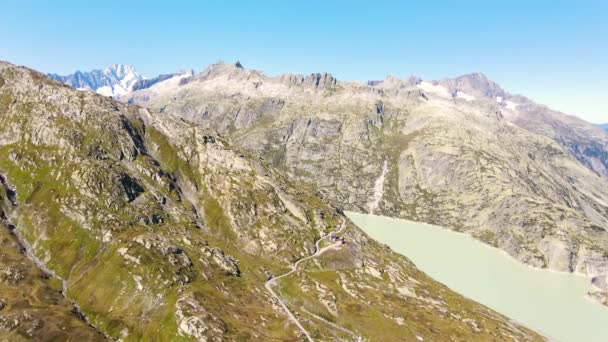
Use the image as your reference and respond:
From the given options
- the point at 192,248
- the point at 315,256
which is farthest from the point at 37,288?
the point at 315,256

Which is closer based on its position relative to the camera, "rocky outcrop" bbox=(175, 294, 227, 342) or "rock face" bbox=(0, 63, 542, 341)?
"rocky outcrop" bbox=(175, 294, 227, 342)

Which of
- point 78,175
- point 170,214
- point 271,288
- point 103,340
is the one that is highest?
point 78,175

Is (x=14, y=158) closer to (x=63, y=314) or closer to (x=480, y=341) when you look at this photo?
(x=63, y=314)

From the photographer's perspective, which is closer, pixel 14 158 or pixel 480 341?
pixel 480 341

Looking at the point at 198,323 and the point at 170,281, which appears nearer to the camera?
the point at 198,323

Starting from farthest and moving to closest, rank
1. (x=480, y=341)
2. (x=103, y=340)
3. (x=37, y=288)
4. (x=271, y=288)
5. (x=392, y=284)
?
(x=392, y=284) → (x=271, y=288) → (x=480, y=341) → (x=37, y=288) → (x=103, y=340)

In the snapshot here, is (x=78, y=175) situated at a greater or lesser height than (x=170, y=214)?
greater

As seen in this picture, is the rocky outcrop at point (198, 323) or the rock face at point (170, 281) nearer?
the rocky outcrop at point (198, 323)

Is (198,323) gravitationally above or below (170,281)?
below

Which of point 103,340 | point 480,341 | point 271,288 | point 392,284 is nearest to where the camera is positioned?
point 103,340

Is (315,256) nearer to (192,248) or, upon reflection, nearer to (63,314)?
(192,248)
